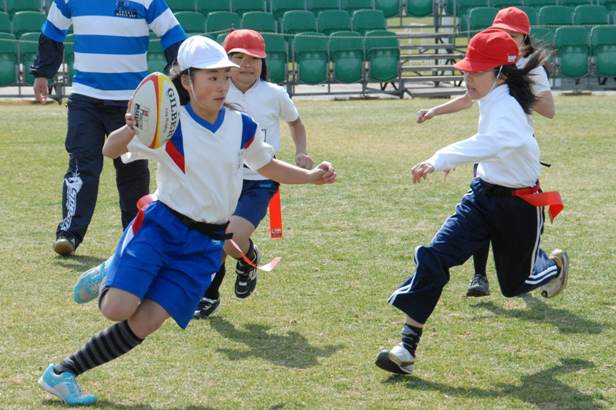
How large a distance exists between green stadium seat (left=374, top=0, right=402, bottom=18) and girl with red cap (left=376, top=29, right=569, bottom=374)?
711 inches

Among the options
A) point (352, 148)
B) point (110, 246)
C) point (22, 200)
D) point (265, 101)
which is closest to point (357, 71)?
point (352, 148)

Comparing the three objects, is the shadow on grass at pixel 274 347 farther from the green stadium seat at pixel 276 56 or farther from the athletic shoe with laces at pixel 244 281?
the green stadium seat at pixel 276 56

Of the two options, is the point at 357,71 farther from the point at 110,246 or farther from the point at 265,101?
the point at 265,101

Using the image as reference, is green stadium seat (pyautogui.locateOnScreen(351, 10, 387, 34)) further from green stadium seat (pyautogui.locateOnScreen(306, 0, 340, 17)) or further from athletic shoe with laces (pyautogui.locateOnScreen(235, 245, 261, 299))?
athletic shoe with laces (pyautogui.locateOnScreen(235, 245, 261, 299))

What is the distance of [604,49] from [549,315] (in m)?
15.9

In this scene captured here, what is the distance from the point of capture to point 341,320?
6035mm

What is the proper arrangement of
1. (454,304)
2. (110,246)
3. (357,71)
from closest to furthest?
(454,304) → (110,246) → (357,71)

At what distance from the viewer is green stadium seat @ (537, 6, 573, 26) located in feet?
73.0

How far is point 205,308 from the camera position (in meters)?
6.09

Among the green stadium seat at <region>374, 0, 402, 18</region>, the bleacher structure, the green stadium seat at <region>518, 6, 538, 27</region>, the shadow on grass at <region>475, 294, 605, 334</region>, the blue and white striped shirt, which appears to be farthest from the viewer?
the green stadium seat at <region>374, 0, 402, 18</region>

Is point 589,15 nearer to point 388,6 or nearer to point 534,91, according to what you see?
point 388,6

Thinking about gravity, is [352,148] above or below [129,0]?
below

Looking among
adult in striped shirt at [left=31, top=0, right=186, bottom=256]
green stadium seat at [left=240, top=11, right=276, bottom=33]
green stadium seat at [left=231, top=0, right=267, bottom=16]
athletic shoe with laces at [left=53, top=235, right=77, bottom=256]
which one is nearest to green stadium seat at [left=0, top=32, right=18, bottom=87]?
green stadium seat at [left=240, top=11, right=276, bottom=33]

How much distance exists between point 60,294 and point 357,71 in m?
14.6
